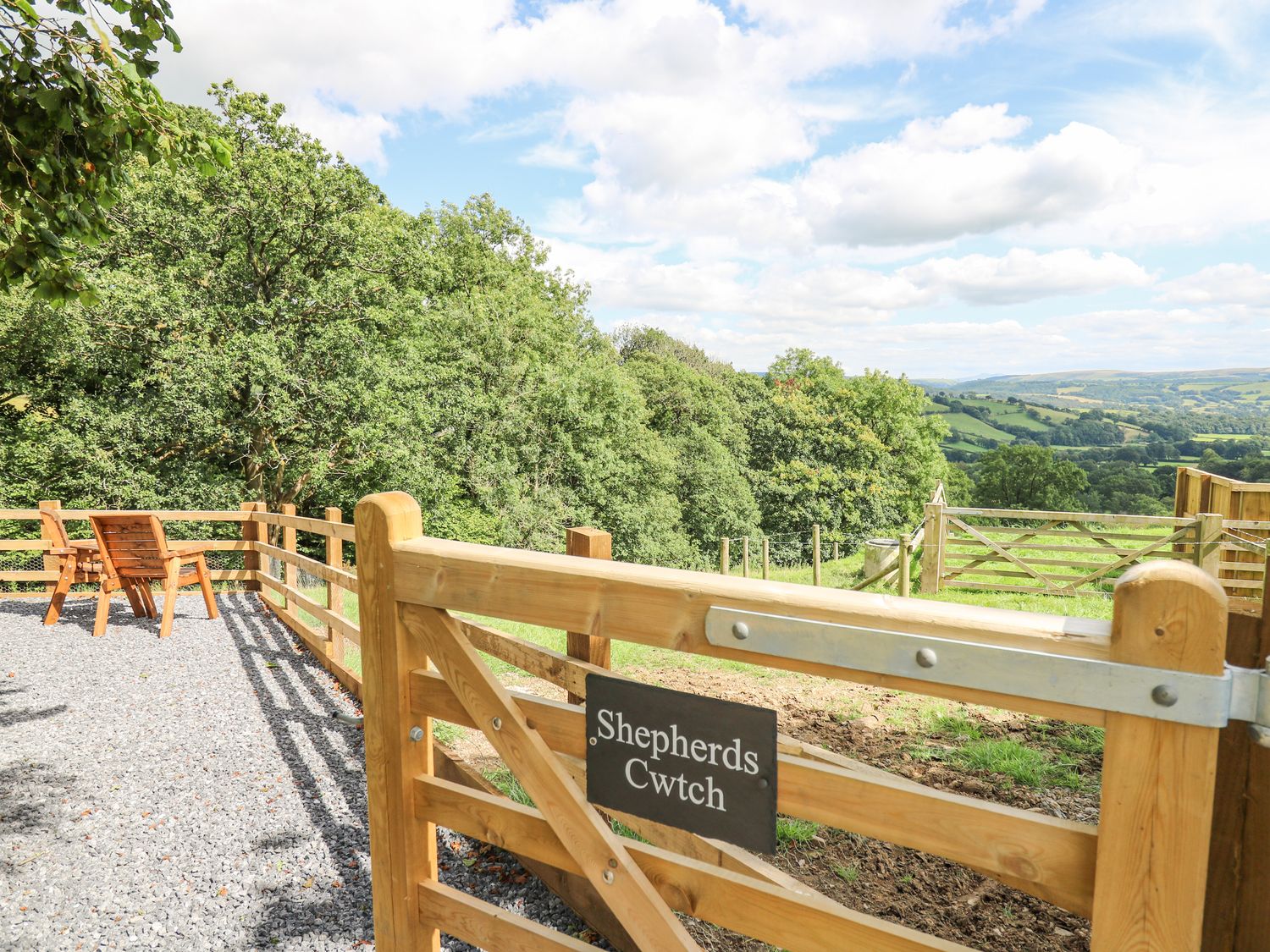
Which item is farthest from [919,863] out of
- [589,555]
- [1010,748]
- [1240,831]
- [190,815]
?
[190,815]

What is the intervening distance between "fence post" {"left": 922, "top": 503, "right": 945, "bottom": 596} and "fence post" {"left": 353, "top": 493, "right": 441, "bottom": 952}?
414 inches

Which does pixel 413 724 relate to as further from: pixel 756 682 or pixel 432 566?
pixel 756 682

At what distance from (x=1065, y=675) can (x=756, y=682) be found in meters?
4.85

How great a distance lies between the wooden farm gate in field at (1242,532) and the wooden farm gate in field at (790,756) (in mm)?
10057

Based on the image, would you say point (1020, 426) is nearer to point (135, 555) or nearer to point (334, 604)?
point (334, 604)

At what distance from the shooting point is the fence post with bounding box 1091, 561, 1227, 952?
106cm

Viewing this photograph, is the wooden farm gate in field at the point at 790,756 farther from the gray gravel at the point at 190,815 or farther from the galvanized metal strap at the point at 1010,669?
the gray gravel at the point at 190,815

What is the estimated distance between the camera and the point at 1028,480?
49125 millimetres

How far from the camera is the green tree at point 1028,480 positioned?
156ft

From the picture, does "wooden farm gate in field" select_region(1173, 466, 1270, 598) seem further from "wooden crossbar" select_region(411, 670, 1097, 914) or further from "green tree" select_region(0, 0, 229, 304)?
"green tree" select_region(0, 0, 229, 304)

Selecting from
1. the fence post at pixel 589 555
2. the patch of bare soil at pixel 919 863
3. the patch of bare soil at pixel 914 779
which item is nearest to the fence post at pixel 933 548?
the patch of bare soil at pixel 914 779

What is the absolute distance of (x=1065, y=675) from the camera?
1.14 meters

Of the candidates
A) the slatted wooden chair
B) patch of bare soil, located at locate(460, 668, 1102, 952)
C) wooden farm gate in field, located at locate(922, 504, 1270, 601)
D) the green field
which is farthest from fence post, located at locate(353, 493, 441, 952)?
the green field

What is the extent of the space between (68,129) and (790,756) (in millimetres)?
4240
